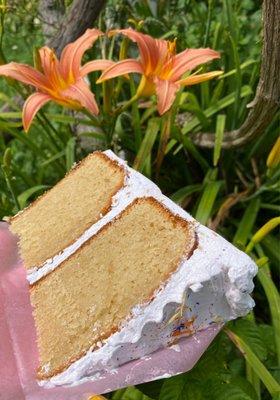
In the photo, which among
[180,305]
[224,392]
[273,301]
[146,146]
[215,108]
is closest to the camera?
[180,305]

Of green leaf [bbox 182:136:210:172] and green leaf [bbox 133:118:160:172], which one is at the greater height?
green leaf [bbox 133:118:160:172]

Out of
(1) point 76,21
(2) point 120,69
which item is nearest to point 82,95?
(2) point 120,69

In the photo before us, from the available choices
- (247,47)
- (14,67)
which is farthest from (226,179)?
(14,67)

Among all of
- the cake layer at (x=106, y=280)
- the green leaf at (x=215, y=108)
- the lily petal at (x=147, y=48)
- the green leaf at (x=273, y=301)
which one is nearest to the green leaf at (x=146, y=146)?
the green leaf at (x=215, y=108)

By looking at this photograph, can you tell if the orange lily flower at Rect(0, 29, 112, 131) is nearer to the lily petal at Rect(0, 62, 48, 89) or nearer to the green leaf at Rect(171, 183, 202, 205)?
the lily petal at Rect(0, 62, 48, 89)

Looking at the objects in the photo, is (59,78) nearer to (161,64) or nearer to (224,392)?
(161,64)

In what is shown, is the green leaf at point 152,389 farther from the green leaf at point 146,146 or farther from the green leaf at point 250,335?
the green leaf at point 146,146

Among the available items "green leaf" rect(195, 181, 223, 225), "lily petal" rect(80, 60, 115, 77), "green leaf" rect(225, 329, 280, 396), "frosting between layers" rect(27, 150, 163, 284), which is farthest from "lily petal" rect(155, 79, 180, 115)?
"green leaf" rect(225, 329, 280, 396)
